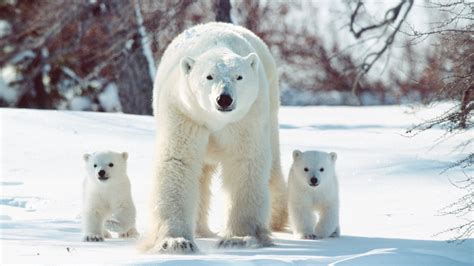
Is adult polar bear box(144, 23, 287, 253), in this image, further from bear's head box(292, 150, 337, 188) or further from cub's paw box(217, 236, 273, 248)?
bear's head box(292, 150, 337, 188)

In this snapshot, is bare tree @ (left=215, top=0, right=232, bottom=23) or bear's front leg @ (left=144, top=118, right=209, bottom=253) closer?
bear's front leg @ (left=144, top=118, right=209, bottom=253)

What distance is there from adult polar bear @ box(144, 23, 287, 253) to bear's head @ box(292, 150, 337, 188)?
0.37 m

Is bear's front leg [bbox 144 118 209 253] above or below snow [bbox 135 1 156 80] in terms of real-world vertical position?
below

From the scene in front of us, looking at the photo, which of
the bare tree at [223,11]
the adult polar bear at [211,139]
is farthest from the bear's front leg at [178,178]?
the bare tree at [223,11]

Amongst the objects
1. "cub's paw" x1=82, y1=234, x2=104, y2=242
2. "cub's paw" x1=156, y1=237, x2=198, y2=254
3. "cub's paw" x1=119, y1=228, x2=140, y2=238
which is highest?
"cub's paw" x1=119, y1=228, x2=140, y2=238

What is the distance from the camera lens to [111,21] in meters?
14.9

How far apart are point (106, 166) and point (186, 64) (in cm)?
110

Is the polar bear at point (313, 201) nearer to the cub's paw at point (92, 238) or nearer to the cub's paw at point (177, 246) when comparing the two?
the cub's paw at point (177, 246)

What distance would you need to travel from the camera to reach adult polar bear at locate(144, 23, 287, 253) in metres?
5.70

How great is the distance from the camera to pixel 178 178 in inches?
234

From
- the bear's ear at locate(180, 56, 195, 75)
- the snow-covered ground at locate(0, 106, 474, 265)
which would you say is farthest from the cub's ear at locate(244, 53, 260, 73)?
the snow-covered ground at locate(0, 106, 474, 265)

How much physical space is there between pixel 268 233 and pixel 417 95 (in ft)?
47.1

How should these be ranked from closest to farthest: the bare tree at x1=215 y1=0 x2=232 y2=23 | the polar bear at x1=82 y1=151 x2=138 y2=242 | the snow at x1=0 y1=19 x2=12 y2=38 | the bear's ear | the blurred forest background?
the bear's ear, the polar bear at x1=82 y1=151 x2=138 y2=242, the bare tree at x1=215 y1=0 x2=232 y2=23, the blurred forest background, the snow at x1=0 y1=19 x2=12 y2=38

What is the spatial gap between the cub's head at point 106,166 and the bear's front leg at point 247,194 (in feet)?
2.71
